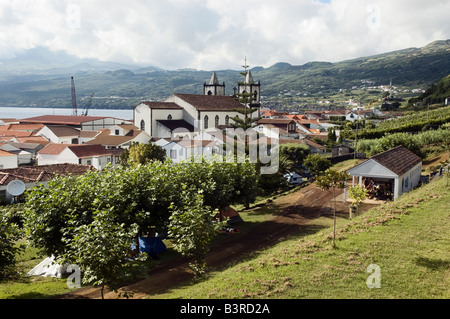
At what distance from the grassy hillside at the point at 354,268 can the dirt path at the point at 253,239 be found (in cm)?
144

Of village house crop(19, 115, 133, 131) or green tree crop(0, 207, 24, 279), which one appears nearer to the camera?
green tree crop(0, 207, 24, 279)

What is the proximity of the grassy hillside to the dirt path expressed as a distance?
1.44m

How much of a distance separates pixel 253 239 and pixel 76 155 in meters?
36.1

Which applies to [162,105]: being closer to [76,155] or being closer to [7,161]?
[76,155]

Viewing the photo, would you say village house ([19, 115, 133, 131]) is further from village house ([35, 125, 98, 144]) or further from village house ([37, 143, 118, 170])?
village house ([37, 143, 118, 170])

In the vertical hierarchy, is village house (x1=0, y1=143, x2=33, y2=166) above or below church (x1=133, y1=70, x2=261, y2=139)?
below

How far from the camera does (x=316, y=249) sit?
524 inches

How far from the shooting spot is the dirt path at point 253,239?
545 inches

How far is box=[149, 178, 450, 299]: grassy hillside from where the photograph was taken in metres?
9.95

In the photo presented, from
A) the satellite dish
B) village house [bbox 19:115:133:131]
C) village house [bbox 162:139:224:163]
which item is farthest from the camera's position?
village house [bbox 19:115:133:131]

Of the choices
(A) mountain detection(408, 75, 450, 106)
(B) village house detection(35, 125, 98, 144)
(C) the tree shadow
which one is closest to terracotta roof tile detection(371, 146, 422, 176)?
(C) the tree shadow

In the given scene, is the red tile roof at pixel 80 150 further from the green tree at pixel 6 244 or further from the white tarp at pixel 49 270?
the green tree at pixel 6 244

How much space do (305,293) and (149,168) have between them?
11862 millimetres

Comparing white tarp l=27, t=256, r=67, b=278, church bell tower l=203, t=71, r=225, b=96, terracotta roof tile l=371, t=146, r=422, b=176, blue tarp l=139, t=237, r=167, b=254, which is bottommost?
white tarp l=27, t=256, r=67, b=278
